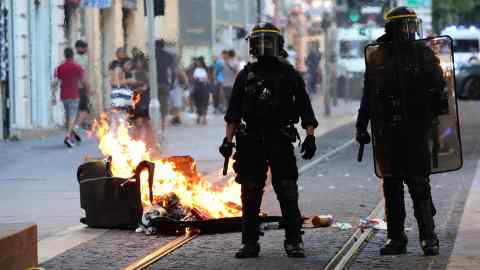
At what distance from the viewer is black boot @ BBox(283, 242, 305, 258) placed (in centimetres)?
1130

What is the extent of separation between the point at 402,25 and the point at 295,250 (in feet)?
6.03

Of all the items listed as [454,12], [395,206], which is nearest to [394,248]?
[395,206]

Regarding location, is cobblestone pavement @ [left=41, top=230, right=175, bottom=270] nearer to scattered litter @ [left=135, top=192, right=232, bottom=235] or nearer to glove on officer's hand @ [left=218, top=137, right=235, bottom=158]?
scattered litter @ [left=135, top=192, right=232, bottom=235]

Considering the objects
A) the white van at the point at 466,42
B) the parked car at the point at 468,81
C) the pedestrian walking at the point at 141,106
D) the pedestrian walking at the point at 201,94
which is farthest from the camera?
the white van at the point at 466,42

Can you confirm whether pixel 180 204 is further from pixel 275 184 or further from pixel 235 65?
pixel 235 65

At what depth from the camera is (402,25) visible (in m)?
11.1

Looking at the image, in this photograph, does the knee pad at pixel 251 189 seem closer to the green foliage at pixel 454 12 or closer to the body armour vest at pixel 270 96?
the body armour vest at pixel 270 96

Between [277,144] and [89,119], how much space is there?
23938 millimetres

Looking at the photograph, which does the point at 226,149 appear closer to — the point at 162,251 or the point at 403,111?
the point at 162,251

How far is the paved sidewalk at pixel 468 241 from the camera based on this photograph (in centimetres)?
1076

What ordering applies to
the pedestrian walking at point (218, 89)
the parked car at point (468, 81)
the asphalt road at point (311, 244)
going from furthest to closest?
1. the parked car at point (468, 81)
2. the pedestrian walking at point (218, 89)
3. the asphalt road at point (311, 244)

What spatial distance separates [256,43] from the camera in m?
11.3

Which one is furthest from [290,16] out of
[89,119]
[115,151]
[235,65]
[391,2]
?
[115,151]

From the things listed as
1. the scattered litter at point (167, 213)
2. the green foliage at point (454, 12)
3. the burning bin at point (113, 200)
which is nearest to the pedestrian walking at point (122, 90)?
the burning bin at point (113, 200)
